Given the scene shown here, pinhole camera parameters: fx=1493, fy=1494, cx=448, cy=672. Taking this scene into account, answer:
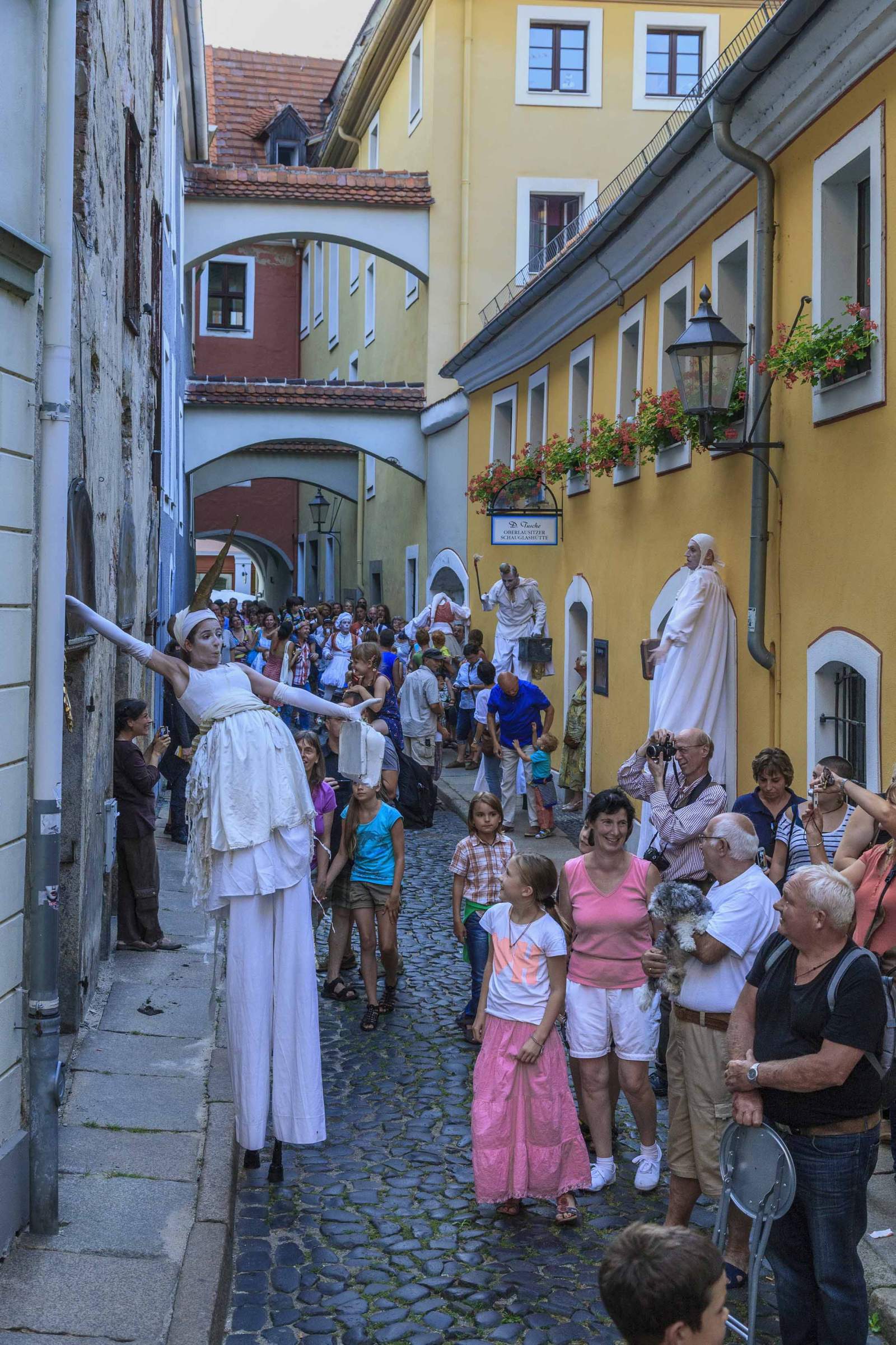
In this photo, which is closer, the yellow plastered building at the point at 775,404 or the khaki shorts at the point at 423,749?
the yellow plastered building at the point at 775,404

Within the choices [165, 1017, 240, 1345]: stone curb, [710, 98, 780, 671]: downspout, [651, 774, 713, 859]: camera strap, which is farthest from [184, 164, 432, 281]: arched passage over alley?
[165, 1017, 240, 1345]: stone curb

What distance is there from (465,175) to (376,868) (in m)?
20.1

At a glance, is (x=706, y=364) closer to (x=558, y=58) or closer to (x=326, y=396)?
(x=326, y=396)

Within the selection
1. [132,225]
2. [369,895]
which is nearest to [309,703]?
[369,895]

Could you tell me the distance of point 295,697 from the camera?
20.9 feet

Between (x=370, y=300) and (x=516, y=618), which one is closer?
(x=516, y=618)

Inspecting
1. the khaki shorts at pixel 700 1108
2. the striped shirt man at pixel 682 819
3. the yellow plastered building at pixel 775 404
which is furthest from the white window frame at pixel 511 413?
the khaki shorts at pixel 700 1108

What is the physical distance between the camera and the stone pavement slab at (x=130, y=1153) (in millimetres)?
5883

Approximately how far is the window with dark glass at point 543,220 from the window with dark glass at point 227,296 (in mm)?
18341

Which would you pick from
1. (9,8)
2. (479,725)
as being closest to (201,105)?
(479,725)

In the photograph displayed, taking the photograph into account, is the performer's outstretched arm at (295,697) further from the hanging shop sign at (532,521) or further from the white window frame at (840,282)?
the hanging shop sign at (532,521)

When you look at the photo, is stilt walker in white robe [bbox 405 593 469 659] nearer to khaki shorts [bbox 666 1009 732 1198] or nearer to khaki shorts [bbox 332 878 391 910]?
khaki shorts [bbox 332 878 391 910]

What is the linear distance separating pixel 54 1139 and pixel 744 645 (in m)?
6.94

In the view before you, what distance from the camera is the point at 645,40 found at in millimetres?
26438
